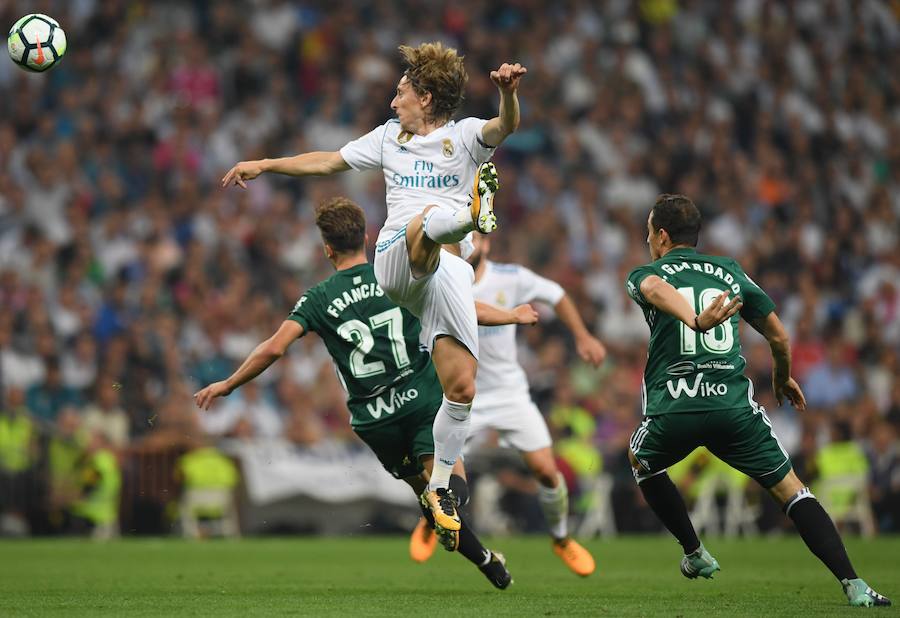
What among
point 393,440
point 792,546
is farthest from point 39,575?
point 792,546

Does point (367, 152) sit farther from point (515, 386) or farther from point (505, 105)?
point (515, 386)

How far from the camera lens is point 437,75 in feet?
26.4

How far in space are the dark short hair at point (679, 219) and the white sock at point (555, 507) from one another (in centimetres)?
327

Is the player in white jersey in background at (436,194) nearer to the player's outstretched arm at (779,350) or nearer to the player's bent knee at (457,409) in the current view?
the player's bent knee at (457,409)

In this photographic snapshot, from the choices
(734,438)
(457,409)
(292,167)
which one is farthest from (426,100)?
(734,438)

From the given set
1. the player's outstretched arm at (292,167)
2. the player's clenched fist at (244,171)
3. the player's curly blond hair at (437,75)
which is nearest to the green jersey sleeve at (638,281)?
the player's curly blond hair at (437,75)

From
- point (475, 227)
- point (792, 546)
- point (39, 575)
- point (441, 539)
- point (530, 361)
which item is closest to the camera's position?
point (475, 227)

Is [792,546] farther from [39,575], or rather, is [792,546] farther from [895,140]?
[895,140]

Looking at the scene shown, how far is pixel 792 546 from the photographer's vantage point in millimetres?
14273

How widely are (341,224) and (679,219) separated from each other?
218 cm

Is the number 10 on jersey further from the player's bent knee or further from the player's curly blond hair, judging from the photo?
the player's curly blond hair

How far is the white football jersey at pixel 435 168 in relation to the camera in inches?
316

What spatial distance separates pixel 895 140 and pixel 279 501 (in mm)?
11930

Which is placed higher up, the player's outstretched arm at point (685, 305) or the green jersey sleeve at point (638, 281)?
the green jersey sleeve at point (638, 281)
